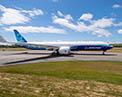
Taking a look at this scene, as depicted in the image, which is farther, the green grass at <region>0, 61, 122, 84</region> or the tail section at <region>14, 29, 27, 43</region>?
the tail section at <region>14, 29, 27, 43</region>

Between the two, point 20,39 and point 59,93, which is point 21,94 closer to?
point 59,93

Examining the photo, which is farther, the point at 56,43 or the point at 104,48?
the point at 56,43

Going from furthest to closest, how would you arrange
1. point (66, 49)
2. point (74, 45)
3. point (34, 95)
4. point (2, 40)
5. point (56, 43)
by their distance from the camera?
point (56, 43)
point (74, 45)
point (66, 49)
point (2, 40)
point (34, 95)

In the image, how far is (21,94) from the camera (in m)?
5.01

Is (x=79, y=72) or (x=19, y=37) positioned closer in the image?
(x=79, y=72)

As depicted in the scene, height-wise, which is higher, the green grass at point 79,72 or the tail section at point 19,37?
the tail section at point 19,37

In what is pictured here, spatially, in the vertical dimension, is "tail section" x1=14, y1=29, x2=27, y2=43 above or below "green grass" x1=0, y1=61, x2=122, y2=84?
above

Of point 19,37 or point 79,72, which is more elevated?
point 19,37

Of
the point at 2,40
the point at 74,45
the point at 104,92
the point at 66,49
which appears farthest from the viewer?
the point at 74,45

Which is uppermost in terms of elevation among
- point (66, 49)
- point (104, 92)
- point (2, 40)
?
point (2, 40)

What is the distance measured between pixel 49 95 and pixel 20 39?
118ft

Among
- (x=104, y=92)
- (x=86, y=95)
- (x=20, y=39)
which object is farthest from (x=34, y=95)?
(x=20, y=39)

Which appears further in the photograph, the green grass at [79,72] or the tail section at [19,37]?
the tail section at [19,37]

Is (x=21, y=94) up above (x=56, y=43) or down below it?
below
